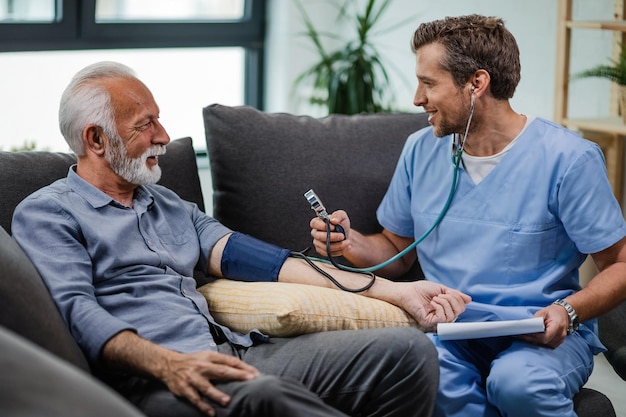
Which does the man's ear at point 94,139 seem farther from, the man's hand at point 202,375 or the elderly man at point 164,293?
the man's hand at point 202,375

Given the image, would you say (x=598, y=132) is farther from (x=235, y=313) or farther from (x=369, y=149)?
(x=235, y=313)

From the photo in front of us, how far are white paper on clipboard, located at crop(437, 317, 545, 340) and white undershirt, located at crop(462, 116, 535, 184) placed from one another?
381 millimetres

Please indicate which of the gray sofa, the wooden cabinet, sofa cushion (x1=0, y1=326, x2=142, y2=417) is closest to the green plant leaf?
the wooden cabinet

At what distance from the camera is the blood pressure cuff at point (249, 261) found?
6.88ft

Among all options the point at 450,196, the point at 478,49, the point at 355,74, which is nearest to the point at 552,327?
the point at 450,196

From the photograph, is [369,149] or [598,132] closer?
Answer: [369,149]

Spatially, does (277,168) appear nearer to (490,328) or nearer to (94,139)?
(94,139)

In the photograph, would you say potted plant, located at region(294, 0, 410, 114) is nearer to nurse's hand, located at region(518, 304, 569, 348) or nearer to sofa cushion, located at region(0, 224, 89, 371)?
nurse's hand, located at region(518, 304, 569, 348)

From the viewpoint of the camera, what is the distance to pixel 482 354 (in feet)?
6.89

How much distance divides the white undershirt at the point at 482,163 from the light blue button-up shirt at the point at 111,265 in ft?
2.15

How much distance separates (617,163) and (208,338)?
6.01 feet

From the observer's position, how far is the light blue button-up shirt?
5.82 feet

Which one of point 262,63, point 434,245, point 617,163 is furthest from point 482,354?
point 262,63

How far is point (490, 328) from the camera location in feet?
6.23
